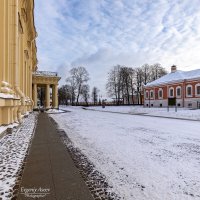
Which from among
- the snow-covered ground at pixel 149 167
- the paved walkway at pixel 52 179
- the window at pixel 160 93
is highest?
the window at pixel 160 93

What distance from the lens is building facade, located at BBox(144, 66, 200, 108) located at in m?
38.7

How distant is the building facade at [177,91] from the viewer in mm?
38656

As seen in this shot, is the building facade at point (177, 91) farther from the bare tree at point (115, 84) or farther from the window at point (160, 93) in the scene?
the bare tree at point (115, 84)

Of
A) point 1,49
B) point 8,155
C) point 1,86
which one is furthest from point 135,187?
point 1,49

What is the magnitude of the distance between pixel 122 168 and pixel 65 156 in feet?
4.53

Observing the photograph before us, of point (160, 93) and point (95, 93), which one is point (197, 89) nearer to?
→ point (160, 93)

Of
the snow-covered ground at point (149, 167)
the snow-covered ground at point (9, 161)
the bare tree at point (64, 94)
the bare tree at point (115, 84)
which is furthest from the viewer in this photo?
the bare tree at point (64, 94)

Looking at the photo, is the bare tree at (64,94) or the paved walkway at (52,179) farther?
the bare tree at (64,94)

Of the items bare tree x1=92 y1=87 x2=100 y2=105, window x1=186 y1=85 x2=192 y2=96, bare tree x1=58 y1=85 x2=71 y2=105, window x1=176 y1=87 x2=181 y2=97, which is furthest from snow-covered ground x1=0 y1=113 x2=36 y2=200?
bare tree x1=92 y1=87 x2=100 y2=105

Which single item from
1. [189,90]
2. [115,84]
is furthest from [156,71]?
[189,90]

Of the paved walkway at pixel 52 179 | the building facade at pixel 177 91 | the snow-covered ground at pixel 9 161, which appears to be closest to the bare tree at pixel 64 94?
the building facade at pixel 177 91

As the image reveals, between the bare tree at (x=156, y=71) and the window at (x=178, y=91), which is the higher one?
the bare tree at (x=156, y=71)

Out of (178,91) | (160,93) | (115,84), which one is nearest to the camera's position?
(178,91)

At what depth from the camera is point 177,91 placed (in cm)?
4284
